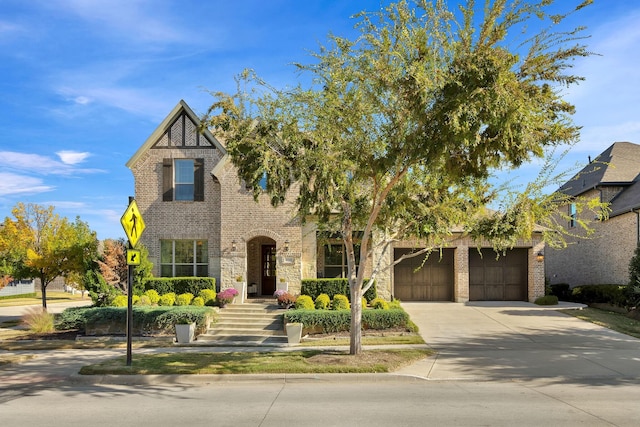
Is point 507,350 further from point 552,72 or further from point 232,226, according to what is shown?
point 232,226

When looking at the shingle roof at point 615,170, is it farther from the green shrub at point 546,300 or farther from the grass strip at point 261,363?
the grass strip at point 261,363

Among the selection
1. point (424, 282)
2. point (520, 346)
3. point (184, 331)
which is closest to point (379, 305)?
point (424, 282)

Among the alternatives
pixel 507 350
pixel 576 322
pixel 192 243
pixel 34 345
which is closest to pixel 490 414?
pixel 507 350

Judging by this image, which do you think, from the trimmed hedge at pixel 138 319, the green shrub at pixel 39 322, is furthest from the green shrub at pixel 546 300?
the green shrub at pixel 39 322

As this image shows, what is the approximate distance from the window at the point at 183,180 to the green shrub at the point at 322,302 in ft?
23.1

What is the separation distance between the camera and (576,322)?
724 inches

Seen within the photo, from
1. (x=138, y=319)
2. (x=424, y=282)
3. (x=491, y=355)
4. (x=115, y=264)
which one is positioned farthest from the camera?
(x=424, y=282)

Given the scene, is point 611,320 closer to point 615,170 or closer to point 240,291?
point 615,170

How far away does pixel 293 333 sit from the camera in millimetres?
15750

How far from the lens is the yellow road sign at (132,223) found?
11641 millimetres

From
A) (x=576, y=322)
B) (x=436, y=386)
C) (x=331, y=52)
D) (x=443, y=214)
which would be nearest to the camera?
(x=436, y=386)

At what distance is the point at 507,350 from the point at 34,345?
13579 millimetres

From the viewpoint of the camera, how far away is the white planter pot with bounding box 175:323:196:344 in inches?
637

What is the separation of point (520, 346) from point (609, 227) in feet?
47.7
